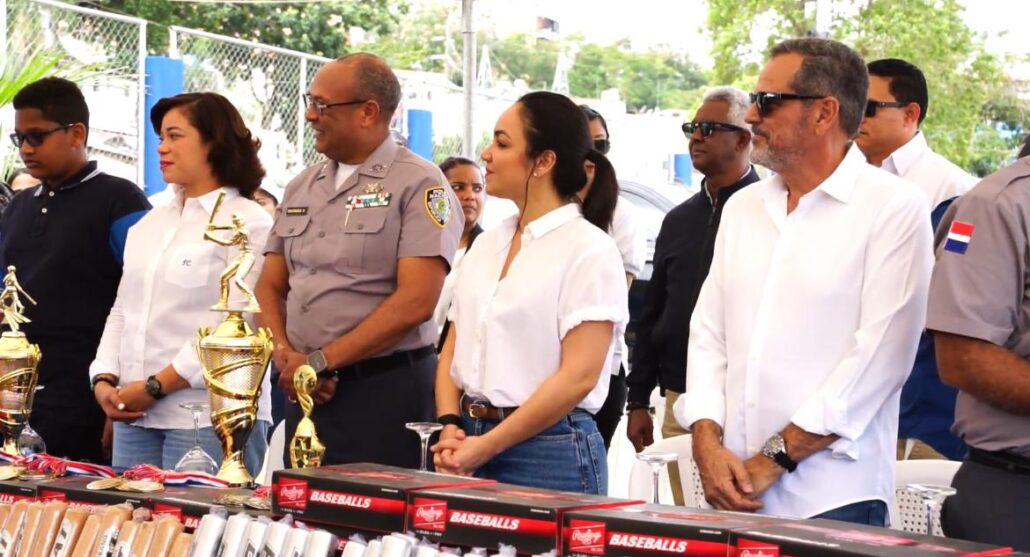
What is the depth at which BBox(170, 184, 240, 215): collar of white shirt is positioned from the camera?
3.45 m

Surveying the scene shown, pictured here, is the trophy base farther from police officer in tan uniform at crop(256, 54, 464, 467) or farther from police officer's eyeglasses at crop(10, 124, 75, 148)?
police officer's eyeglasses at crop(10, 124, 75, 148)

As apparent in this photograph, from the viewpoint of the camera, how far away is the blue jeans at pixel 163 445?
336cm

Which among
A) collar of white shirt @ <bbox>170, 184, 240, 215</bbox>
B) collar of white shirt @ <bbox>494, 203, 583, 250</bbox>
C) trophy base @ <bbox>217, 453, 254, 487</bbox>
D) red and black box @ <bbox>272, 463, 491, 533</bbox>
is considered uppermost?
collar of white shirt @ <bbox>494, 203, 583, 250</bbox>

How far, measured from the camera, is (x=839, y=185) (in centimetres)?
253

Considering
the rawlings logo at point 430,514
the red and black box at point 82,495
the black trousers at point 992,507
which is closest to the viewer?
the rawlings logo at point 430,514

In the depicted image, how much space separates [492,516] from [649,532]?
A: 0.76 ft

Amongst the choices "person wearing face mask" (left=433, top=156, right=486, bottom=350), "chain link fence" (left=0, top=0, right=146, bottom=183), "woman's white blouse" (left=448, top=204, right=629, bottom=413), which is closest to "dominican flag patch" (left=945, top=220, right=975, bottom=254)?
"woman's white blouse" (left=448, top=204, right=629, bottom=413)

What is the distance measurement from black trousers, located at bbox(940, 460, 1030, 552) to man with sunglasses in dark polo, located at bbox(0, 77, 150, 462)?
Answer: 2.40 meters

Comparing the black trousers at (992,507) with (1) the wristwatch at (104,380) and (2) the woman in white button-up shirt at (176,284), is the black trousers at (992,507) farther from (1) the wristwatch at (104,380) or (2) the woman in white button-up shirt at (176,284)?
(1) the wristwatch at (104,380)

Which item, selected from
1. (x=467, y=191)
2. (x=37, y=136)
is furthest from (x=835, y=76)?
(x=467, y=191)

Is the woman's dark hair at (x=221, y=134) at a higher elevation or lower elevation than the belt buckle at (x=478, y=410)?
higher

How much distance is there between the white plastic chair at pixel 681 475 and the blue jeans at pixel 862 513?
40 centimetres

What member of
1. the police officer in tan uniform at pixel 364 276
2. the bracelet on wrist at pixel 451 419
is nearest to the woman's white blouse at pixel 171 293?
the police officer in tan uniform at pixel 364 276

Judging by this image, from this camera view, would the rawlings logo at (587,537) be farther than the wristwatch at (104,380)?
No
